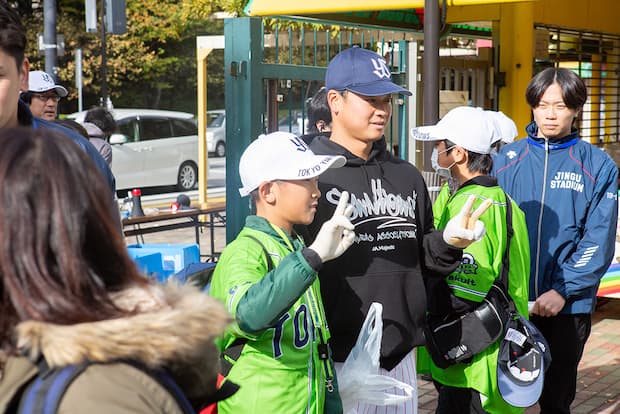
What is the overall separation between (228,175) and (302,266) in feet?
10.8

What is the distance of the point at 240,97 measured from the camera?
5621 mm

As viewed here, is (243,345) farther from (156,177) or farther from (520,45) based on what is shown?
(156,177)

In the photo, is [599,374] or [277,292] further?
[599,374]

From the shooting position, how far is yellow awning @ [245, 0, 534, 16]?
6.43 metres

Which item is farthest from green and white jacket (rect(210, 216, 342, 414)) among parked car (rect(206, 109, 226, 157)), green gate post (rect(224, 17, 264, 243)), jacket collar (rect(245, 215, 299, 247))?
parked car (rect(206, 109, 226, 157))

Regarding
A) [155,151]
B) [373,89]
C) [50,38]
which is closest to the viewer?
[373,89]

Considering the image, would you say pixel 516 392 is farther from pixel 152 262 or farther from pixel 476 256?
pixel 152 262

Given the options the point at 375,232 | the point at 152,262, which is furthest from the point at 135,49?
the point at 375,232

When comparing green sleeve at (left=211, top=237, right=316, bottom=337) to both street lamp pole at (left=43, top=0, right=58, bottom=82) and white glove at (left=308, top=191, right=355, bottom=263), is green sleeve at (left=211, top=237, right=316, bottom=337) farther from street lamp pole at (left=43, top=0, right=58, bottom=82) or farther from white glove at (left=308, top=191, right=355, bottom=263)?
street lamp pole at (left=43, top=0, right=58, bottom=82)

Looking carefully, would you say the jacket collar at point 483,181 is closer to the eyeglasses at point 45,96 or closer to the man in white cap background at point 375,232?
the man in white cap background at point 375,232

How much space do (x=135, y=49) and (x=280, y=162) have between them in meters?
28.3

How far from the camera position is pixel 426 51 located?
5.59m

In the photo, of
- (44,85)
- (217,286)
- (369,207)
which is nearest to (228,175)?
(44,85)

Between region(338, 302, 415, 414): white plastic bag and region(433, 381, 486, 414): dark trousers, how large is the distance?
81cm
